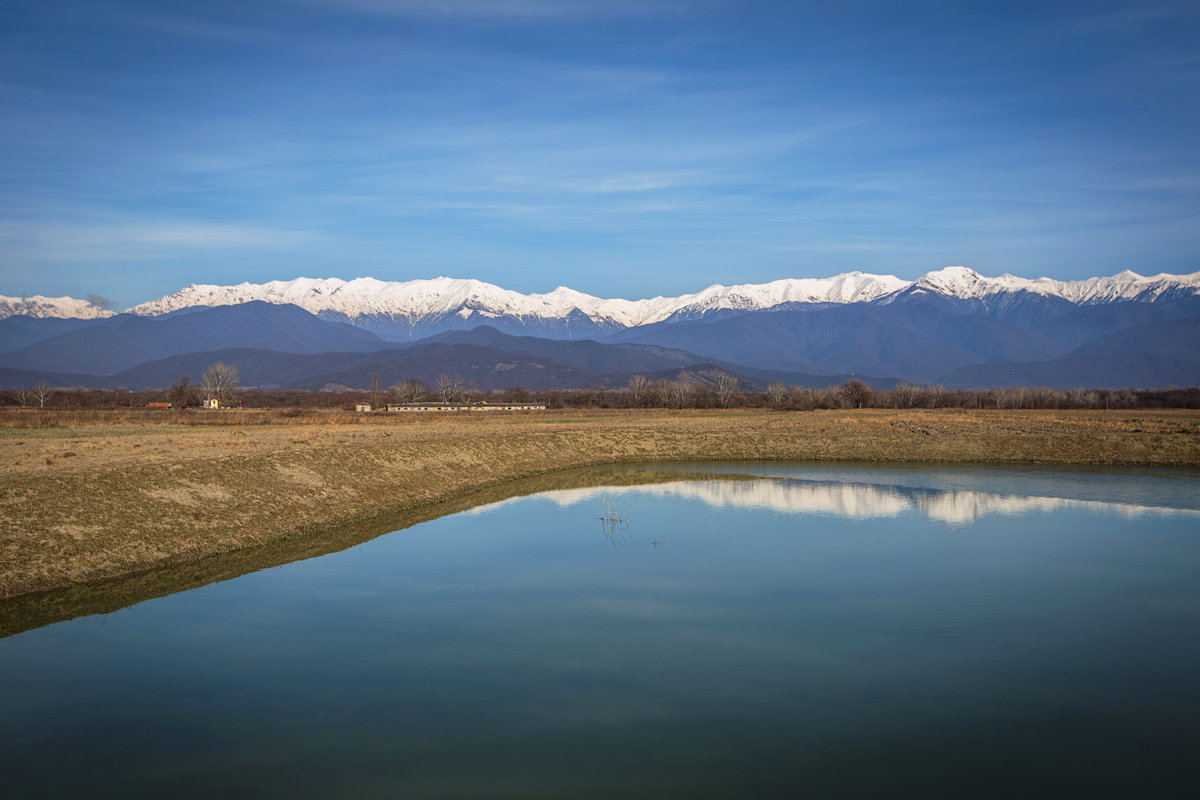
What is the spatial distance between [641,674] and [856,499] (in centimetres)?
2511

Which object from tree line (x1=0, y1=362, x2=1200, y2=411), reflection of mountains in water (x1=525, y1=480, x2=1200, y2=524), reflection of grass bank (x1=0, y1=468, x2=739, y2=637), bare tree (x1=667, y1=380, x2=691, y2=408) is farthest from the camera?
bare tree (x1=667, y1=380, x2=691, y2=408)

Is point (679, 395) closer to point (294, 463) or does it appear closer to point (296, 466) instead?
point (294, 463)

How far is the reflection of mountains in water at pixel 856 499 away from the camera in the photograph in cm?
3438

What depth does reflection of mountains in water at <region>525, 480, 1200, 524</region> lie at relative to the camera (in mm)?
34375

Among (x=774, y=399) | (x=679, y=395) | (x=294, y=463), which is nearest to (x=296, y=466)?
(x=294, y=463)

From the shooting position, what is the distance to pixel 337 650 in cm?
1739

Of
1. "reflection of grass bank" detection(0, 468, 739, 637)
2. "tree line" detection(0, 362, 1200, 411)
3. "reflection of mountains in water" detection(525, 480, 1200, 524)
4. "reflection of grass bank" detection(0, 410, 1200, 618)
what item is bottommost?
"reflection of grass bank" detection(0, 468, 739, 637)

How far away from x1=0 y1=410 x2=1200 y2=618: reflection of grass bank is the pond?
12.7 feet

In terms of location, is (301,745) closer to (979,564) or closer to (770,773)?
(770,773)

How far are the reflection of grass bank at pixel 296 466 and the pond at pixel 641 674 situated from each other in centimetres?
387

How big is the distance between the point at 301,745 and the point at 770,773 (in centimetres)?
723

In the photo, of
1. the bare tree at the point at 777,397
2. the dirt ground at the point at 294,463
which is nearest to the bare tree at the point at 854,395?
the bare tree at the point at 777,397

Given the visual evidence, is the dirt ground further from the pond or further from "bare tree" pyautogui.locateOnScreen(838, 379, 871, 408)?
"bare tree" pyautogui.locateOnScreen(838, 379, 871, 408)

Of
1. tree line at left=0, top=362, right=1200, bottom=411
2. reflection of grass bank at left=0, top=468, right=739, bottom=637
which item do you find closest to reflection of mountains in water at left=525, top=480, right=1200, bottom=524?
reflection of grass bank at left=0, top=468, right=739, bottom=637
